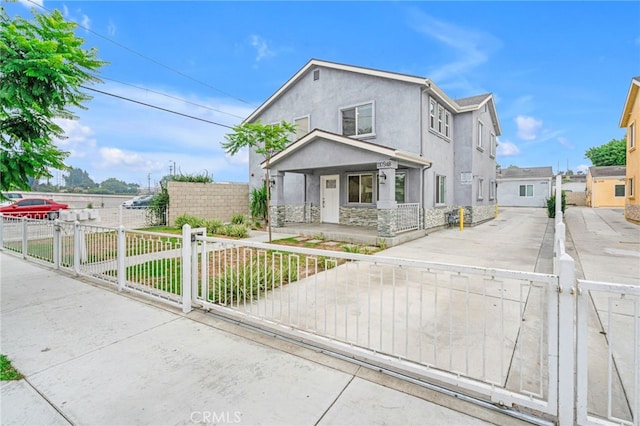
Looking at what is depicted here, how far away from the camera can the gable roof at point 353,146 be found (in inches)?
402

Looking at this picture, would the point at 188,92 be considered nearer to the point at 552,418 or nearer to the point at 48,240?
the point at 48,240

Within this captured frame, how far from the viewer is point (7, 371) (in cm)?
289

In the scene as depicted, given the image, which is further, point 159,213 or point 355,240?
point 159,213

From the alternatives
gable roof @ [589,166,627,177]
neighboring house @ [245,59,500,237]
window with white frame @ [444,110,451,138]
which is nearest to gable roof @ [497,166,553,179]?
gable roof @ [589,166,627,177]

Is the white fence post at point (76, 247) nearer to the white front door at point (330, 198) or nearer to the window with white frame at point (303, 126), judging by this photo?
the white front door at point (330, 198)

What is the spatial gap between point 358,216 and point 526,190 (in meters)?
28.0

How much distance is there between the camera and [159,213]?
15.1 metres

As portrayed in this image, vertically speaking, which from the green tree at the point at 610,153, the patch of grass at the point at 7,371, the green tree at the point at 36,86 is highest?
the green tree at the point at 610,153

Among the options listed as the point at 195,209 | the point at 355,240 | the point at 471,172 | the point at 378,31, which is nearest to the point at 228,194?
the point at 195,209

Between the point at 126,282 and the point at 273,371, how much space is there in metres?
4.00

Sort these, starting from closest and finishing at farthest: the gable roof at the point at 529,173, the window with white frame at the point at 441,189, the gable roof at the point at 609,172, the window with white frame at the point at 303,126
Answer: the window with white frame at the point at 441,189, the window with white frame at the point at 303,126, the gable roof at the point at 609,172, the gable roof at the point at 529,173

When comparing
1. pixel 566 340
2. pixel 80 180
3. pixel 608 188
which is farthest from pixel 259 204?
pixel 80 180
